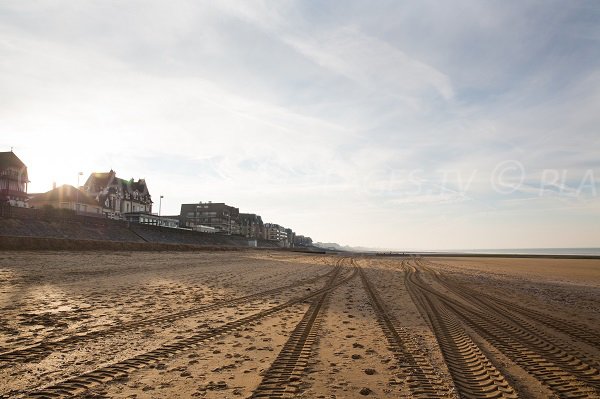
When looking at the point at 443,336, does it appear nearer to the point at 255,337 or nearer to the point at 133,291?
the point at 255,337

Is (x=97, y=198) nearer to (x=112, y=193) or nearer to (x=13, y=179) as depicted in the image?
(x=112, y=193)

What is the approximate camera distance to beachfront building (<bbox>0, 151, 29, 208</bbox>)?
65.5 meters

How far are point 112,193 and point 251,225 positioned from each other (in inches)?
3248

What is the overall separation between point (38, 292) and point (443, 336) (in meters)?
12.1

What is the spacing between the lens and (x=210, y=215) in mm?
137250

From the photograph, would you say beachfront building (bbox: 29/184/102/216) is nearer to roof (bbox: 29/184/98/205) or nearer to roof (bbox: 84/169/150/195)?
roof (bbox: 29/184/98/205)

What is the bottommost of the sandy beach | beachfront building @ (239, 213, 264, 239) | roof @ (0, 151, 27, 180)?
the sandy beach

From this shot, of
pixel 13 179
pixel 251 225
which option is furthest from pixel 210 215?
pixel 13 179

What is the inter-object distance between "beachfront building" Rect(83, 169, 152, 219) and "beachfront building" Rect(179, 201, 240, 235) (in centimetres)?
3703

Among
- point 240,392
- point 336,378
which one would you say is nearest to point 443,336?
point 336,378

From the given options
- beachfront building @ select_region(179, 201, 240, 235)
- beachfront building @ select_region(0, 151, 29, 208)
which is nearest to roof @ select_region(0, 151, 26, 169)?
beachfront building @ select_region(0, 151, 29, 208)

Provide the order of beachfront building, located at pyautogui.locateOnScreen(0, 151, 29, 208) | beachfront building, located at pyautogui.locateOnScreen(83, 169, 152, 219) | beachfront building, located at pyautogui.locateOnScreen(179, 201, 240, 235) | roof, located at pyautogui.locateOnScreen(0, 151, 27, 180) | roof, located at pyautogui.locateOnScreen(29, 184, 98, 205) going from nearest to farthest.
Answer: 1. beachfront building, located at pyautogui.locateOnScreen(0, 151, 29, 208)
2. roof, located at pyautogui.locateOnScreen(0, 151, 27, 180)
3. roof, located at pyautogui.locateOnScreen(29, 184, 98, 205)
4. beachfront building, located at pyautogui.locateOnScreen(83, 169, 152, 219)
5. beachfront building, located at pyautogui.locateOnScreen(179, 201, 240, 235)

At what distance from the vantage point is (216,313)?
33.0 ft

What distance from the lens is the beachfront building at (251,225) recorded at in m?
158
